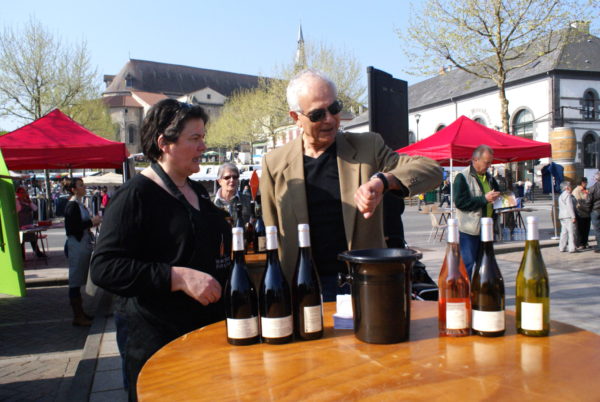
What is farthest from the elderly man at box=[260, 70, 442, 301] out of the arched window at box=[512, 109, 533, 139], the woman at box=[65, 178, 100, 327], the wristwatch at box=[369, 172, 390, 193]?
the arched window at box=[512, 109, 533, 139]

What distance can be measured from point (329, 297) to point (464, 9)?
17031mm

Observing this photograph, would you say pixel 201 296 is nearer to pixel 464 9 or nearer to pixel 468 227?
pixel 468 227

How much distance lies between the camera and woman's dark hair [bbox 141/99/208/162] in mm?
2072

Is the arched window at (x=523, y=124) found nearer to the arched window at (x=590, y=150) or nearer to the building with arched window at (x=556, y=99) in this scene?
the building with arched window at (x=556, y=99)

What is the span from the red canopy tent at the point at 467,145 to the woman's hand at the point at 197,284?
8445mm

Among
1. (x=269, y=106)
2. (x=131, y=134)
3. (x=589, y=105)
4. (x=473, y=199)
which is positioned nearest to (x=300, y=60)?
(x=269, y=106)

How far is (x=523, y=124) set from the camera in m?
35.8

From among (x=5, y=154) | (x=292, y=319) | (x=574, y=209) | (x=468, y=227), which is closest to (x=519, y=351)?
(x=292, y=319)

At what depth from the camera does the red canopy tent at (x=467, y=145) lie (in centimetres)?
999

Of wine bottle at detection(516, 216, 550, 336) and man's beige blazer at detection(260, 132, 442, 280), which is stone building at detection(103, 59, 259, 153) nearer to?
man's beige blazer at detection(260, 132, 442, 280)

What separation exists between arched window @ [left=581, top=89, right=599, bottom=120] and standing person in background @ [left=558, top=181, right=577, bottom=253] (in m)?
29.2

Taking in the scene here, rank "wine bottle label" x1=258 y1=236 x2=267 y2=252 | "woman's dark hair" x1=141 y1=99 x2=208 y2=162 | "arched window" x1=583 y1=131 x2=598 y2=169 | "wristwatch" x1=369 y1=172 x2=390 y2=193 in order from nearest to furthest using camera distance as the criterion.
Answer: "wristwatch" x1=369 y1=172 x2=390 y2=193 < "woman's dark hair" x1=141 y1=99 x2=208 y2=162 < "wine bottle label" x1=258 y1=236 x2=267 y2=252 < "arched window" x1=583 y1=131 x2=598 y2=169

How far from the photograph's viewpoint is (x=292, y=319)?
5.29ft

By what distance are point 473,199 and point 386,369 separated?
183 inches
